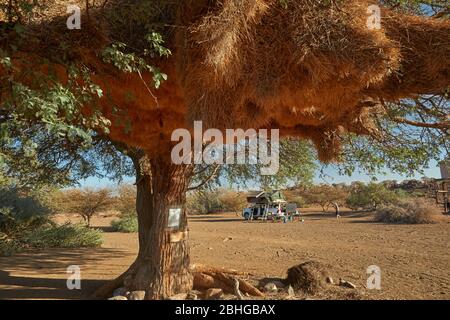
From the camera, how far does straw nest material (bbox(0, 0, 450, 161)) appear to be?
3.87m

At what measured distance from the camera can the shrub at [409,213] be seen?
26647mm

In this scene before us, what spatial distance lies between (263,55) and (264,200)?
125ft

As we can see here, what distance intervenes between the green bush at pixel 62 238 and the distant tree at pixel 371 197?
32.4 meters

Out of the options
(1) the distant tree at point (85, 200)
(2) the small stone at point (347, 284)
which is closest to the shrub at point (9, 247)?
(2) the small stone at point (347, 284)

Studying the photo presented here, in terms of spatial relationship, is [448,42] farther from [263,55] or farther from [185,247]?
[185,247]

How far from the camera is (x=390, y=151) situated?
7.15m

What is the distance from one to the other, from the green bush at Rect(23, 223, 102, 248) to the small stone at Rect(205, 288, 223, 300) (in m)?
12.5

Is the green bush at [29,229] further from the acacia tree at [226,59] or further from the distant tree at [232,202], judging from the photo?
the distant tree at [232,202]

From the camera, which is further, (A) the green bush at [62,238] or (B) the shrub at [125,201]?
(B) the shrub at [125,201]

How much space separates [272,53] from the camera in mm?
4160

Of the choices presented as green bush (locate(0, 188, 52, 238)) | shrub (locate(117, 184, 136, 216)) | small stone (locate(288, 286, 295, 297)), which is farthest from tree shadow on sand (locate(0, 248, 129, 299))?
shrub (locate(117, 184, 136, 216))

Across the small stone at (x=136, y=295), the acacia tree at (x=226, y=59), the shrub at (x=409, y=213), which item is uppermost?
the acacia tree at (x=226, y=59)

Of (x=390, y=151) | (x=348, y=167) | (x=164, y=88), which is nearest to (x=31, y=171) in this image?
(x=164, y=88)
